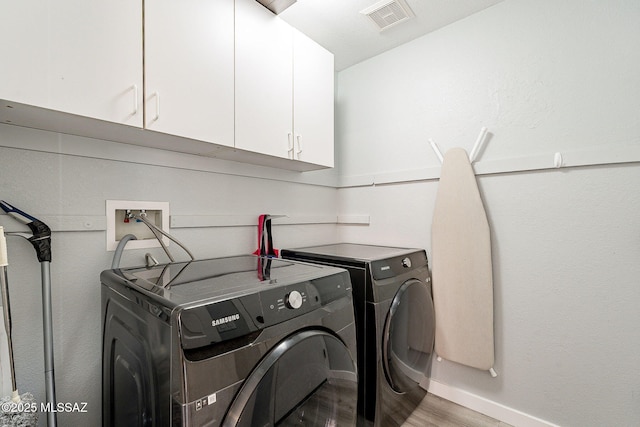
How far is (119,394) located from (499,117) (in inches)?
91.7

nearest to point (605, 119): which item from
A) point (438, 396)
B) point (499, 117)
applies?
point (499, 117)

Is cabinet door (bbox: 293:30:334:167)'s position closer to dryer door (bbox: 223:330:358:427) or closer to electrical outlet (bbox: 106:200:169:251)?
electrical outlet (bbox: 106:200:169:251)

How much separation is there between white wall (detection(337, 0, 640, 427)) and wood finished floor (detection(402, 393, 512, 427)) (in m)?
0.12

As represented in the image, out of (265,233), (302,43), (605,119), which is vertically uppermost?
(302,43)

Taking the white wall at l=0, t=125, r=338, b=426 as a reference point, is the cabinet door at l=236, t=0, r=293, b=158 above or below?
above

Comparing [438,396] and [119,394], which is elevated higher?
[119,394]

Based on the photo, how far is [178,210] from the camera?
147cm

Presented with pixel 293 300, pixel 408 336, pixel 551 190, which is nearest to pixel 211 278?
pixel 293 300

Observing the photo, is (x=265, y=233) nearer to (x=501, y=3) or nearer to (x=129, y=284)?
(x=129, y=284)

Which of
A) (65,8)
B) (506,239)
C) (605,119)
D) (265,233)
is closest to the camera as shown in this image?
(65,8)

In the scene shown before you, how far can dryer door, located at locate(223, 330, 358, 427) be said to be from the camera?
2.64 feet

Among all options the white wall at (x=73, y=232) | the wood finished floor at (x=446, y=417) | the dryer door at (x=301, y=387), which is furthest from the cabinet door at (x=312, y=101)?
the wood finished floor at (x=446, y=417)

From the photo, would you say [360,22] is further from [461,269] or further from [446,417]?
[446,417]

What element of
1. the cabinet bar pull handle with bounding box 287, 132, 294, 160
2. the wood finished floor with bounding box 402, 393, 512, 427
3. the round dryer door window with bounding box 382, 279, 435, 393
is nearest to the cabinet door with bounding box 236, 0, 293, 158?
the cabinet bar pull handle with bounding box 287, 132, 294, 160
